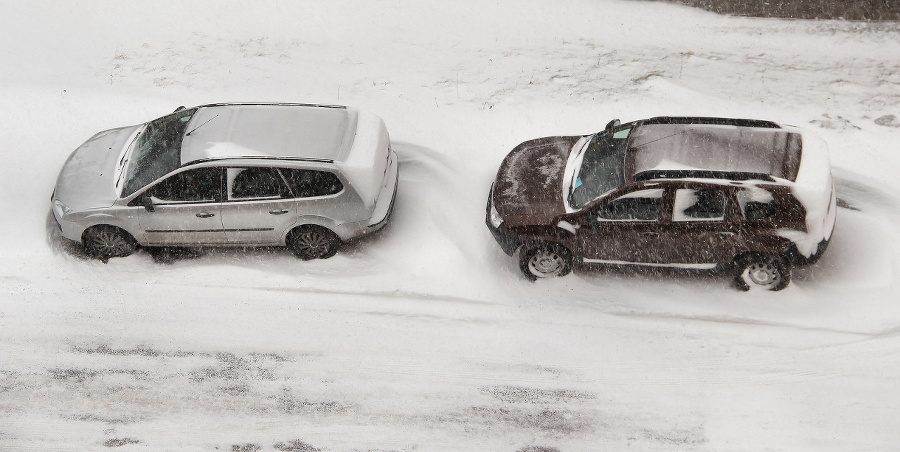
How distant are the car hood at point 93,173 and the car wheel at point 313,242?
2.13 metres

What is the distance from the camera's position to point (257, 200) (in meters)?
7.76

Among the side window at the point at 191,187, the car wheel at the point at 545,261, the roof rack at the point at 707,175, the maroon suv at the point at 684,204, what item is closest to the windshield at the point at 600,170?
the maroon suv at the point at 684,204

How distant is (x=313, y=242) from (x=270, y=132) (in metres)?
1.42

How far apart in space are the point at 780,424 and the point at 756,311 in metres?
1.34

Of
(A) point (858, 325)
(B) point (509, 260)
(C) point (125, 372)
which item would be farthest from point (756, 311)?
(C) point (125, 372)

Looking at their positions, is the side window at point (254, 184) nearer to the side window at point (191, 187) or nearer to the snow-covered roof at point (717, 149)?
the side window at point (191, 187)

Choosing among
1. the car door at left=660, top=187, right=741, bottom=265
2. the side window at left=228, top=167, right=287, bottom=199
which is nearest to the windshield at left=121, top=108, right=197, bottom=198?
the side window at left=228, top=167, right=287, bottom=199

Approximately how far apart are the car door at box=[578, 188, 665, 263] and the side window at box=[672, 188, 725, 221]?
19 cm

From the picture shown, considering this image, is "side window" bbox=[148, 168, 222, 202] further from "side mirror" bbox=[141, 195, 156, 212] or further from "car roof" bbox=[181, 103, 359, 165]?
"car roof" bbox=[181, 103, 359, 165]

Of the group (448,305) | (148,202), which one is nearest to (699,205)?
(448,305)

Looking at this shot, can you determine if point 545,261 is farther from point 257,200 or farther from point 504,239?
point 257,200

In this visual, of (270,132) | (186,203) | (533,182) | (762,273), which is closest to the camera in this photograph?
(762,273)

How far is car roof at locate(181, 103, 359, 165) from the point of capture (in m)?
7.79

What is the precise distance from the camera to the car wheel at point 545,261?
7602mm
